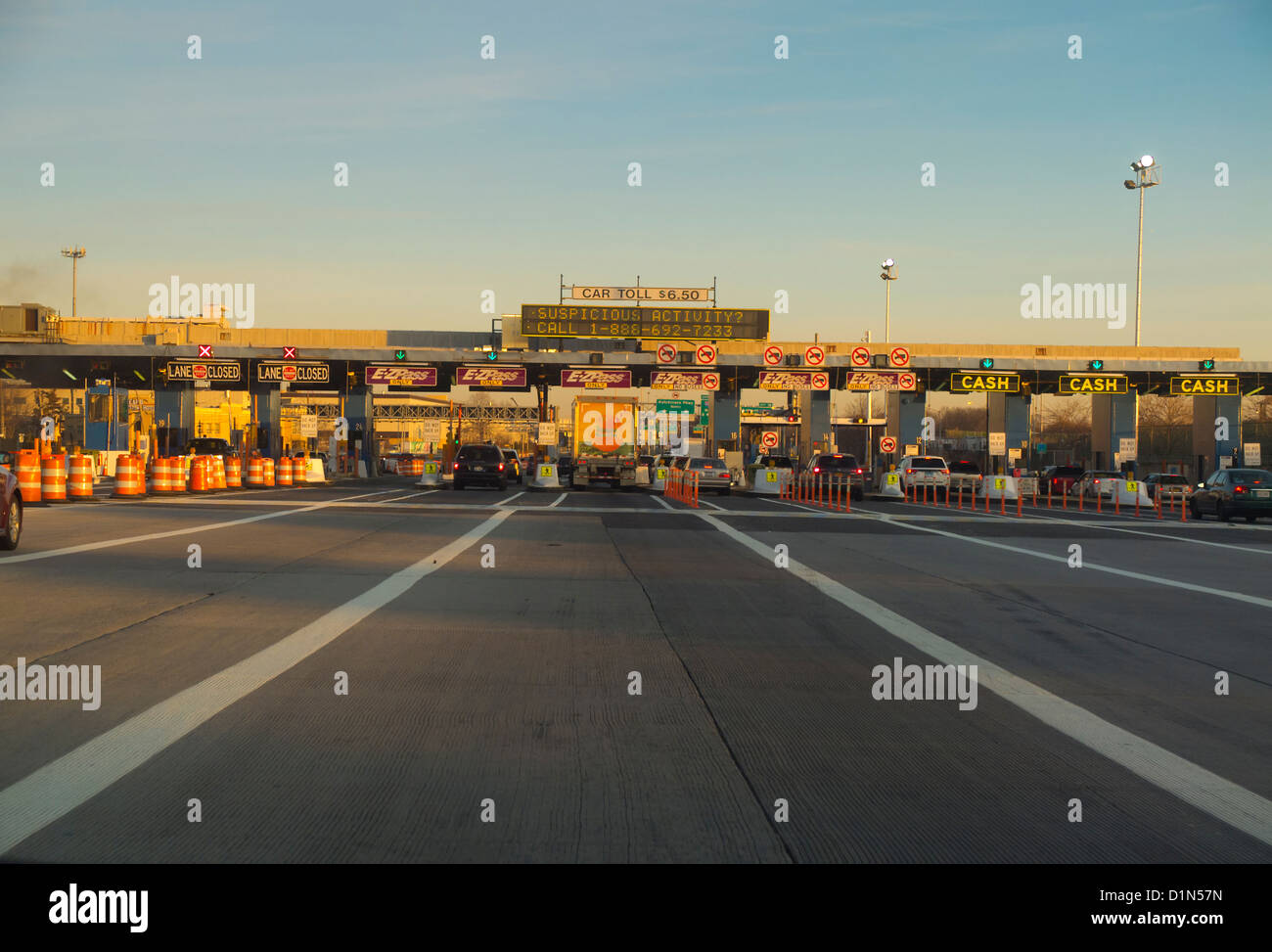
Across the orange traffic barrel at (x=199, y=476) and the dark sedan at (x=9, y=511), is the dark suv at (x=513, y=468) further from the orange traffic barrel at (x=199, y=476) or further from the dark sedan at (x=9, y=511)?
the dark sedan at (x=9, y=511)

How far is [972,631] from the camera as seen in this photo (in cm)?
1141

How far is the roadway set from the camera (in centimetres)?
509

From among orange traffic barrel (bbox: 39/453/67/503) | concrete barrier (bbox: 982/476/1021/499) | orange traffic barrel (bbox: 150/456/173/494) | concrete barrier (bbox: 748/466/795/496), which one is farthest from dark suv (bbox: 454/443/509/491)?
concrete barrier (bbox: 982/476/1021/499)

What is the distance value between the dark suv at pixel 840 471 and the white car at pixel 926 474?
179cm

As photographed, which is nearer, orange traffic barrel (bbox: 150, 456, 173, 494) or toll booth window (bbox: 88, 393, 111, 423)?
orange traffic barrel (bbox: 150, 456, 173, 494)

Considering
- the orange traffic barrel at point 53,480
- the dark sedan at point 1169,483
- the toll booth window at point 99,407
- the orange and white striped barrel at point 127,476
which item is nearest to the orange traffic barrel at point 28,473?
the orange traffic barrel at point 53,480

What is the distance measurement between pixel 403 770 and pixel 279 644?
399cm

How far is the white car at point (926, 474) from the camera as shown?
49.5m

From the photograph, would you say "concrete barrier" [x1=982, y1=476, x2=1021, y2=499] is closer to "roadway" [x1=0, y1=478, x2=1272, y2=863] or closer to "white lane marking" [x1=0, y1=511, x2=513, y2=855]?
"roadway" [x1=0, y1=478, x2=1272, y2=863]

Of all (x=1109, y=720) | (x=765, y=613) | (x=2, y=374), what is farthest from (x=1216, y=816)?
(x=2, y=374)

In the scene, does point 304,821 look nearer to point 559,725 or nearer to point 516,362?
point 559,725

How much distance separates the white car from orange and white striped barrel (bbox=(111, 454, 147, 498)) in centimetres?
2998

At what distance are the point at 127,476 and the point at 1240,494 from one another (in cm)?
3070

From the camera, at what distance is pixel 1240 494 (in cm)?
3397
